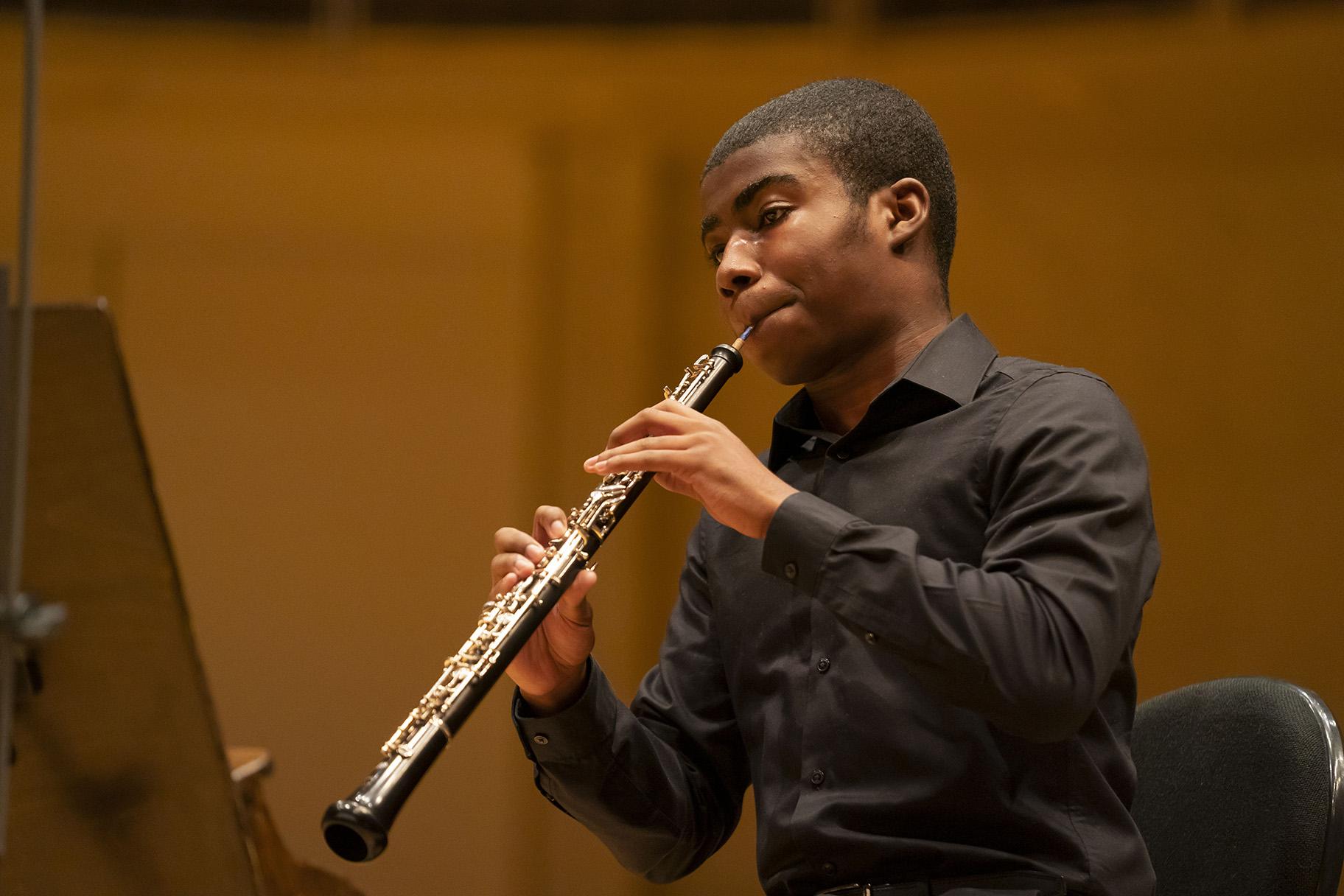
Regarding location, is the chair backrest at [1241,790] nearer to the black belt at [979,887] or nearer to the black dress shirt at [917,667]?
the black dress shirt at [917,667]

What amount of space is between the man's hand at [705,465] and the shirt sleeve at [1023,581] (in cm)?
3

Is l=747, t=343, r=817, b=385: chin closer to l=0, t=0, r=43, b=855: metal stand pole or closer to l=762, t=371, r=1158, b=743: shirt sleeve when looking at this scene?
l=762, t=371, r=1158, b=743: shirt sleeve

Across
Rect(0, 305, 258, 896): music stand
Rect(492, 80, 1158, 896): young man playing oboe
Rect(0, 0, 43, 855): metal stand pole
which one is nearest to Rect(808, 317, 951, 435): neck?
Rect(492, 80, 1158, 896): young man playing oboe

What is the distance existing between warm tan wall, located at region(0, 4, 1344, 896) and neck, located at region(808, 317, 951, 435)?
204 centimetres

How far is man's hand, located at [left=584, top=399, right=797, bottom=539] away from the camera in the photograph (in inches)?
52.7

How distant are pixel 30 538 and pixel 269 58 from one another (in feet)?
9.75

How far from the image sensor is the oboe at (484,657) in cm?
119

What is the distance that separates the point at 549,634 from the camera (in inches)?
61.5

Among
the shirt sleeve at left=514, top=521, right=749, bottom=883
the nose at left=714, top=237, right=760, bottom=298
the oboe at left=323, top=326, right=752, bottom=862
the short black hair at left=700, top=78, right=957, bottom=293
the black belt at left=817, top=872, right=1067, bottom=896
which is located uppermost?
the short black hair at left=700, top=78, right=957, bottom=293

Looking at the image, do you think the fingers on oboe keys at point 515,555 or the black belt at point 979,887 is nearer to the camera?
the black belt at point 979,887

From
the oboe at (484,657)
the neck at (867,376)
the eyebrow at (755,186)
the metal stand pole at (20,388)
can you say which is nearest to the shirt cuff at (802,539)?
the oboe at (484,657)

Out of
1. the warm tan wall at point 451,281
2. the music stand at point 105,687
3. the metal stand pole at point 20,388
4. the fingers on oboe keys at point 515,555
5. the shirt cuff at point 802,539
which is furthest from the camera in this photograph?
the warm tan wall at point 451,281

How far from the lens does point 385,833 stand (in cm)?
119

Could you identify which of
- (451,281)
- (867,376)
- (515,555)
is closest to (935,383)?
(867,376)
